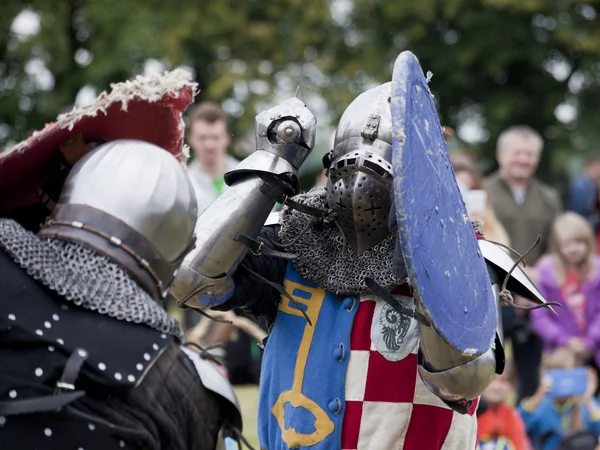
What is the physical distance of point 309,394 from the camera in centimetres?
359

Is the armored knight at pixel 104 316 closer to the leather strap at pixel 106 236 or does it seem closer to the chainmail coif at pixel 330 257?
the leather strap at pixel 106 236

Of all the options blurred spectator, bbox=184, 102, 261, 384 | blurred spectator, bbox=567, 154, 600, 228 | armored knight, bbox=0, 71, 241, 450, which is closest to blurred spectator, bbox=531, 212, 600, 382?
blurred spectator, bbox=567, 154, 600, 228

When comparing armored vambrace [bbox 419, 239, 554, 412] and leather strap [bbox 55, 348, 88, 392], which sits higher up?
armored vambrace [bbox 419, 239, 554, 412]

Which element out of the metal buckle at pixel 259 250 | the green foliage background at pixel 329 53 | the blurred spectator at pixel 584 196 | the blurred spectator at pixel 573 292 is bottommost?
the metal buckle at pixel 259 250

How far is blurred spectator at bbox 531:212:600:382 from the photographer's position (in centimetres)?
709

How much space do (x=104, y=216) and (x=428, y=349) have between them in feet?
3.73

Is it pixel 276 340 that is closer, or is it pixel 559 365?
pixel 276 340

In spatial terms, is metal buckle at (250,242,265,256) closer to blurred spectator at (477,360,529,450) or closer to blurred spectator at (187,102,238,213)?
blurred spectator at (477,360,529,450)

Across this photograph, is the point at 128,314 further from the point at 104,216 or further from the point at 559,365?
the point at 559,365

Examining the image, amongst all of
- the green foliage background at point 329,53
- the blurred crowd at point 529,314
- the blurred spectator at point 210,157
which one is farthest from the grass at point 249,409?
the green foliage background at point 329,53

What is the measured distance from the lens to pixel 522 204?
7703mm

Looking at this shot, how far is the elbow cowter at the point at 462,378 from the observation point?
3.24m

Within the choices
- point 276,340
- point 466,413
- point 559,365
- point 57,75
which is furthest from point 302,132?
point 57,75

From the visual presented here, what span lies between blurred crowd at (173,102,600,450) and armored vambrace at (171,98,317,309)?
7.54 ft
